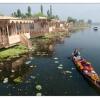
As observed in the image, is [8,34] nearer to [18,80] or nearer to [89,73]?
[18,80]

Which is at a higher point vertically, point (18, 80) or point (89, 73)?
point (89, 73)

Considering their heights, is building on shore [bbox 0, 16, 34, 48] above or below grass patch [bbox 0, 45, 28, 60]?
above

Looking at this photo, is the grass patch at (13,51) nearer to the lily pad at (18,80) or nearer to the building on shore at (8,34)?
the building on shore at (8,34)

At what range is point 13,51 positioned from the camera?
35812mm

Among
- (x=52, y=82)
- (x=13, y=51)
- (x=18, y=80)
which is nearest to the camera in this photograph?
(x=52, y=82)

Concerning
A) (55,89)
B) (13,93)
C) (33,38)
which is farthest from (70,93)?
(33,38)

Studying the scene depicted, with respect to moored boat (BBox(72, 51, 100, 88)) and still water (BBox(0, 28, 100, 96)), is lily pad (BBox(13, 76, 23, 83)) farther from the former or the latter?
moored boat (BBox(72, 51, 100, 88))

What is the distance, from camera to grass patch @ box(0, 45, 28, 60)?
32812 mm

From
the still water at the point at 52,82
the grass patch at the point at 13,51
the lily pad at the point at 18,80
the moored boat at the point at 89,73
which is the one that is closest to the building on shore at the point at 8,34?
the grass patch at the point at 13,51

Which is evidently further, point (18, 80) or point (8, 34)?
point (8, 34)

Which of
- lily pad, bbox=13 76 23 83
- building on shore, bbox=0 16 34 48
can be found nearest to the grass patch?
building on shore, bbox=0 16 34 48

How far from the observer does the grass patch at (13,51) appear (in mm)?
32812

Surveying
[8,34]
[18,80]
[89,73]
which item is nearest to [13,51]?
[8,34]

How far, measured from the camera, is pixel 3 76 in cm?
2412
